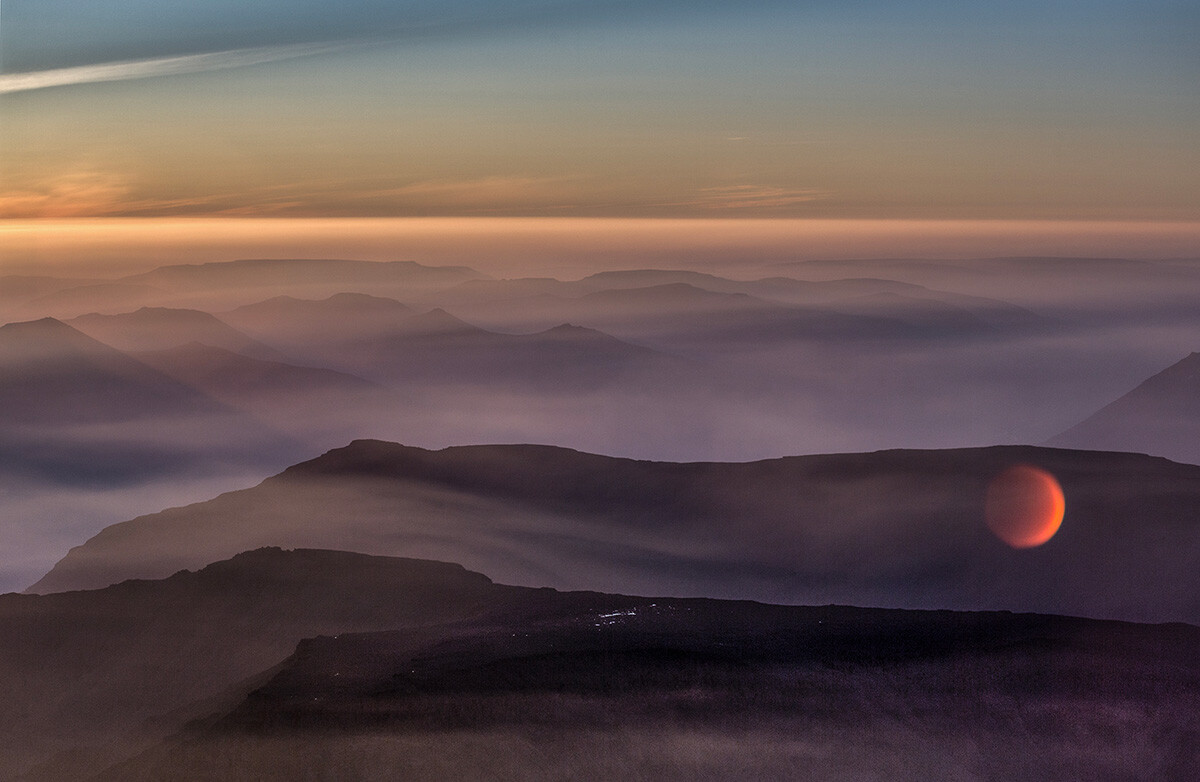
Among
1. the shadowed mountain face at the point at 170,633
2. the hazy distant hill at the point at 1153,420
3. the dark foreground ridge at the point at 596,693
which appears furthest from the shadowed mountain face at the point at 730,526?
the hazy distant hill at the point at 1153,420

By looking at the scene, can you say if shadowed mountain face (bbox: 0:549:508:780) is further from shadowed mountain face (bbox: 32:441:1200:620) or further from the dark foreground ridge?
shadowed mountain face (bbox: 32:441:1200:620)

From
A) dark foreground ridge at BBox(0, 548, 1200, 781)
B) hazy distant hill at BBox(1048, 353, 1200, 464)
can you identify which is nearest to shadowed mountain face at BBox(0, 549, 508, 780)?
dark foreground ridge at BBox(0, 548, 1200, 781)

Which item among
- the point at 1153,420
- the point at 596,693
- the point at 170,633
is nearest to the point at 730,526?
the point at 170,633

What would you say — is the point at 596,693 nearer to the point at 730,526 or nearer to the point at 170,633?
the point at 170,633

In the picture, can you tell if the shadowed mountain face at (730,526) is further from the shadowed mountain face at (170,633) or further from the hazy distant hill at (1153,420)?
the hazy distant hill at (1153,420)

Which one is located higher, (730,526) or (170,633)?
(170,633)

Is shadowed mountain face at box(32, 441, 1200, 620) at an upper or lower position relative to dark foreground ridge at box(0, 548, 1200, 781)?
lower
